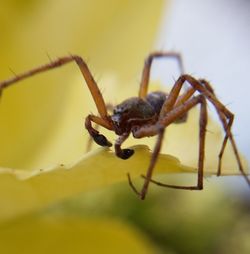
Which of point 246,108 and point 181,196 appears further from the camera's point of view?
point 246,108

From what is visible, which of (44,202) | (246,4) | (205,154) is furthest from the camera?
(246,4)

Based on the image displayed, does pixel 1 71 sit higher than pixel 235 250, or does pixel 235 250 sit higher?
pixel 1 71

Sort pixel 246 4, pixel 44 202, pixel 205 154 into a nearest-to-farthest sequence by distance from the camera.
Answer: pixel 44 202 → pixel 205 154 → pixel 246 4

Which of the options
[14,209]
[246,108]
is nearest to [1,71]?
[14,209]

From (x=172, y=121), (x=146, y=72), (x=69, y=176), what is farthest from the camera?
(x=146, y=72)

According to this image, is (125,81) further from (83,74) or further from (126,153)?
(126,153)

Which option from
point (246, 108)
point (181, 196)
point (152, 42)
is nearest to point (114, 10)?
point (152, 42)

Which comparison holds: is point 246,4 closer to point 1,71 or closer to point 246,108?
point 246,108

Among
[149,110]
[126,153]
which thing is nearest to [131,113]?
[149,110]

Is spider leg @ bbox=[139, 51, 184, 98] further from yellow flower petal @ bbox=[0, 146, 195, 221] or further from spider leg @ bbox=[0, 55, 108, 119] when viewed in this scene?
yellow flower petal @ bbox=[0, 146, 195, 221]
